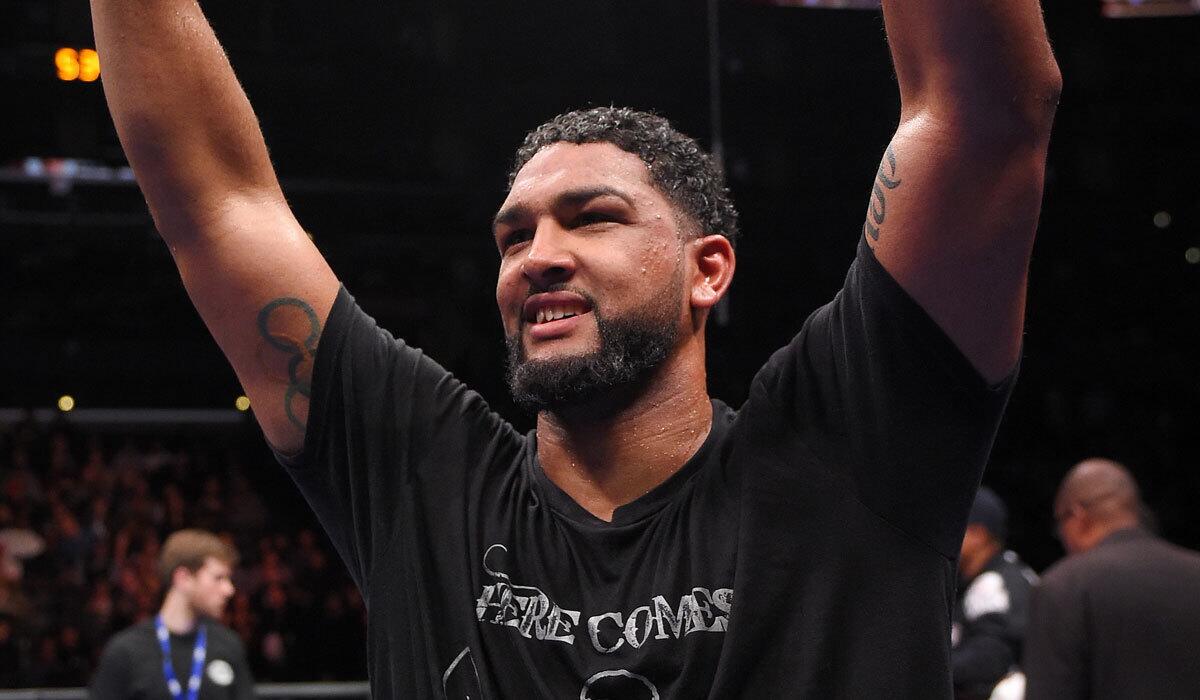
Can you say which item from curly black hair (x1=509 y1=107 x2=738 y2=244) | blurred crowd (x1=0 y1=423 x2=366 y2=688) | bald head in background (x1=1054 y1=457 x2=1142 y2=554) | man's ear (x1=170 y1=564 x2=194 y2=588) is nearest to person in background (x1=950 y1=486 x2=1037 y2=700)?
bald head in background (x1=1054 y1=457 x2=1142 y2=554)

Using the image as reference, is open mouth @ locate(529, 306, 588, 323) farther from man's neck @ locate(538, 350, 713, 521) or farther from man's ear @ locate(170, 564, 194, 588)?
man's ear @ locate(170, 564, 194, 588)

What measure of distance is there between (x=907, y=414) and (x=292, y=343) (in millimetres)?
627

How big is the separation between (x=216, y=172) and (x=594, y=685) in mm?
656

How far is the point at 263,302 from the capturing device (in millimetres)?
1302

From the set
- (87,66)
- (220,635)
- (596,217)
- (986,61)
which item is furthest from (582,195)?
(87,66)

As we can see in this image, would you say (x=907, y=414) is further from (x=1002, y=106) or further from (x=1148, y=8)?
(x=1148, y=8)

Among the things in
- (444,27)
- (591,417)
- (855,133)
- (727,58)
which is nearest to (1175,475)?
(855,133)

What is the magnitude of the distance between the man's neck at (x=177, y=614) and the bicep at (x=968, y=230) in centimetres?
373

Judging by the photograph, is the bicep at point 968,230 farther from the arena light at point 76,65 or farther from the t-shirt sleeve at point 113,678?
the arena light at point 76,65

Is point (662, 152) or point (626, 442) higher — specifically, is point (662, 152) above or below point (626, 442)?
above

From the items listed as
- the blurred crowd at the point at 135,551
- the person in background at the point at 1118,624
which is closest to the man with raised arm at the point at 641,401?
the person in background at the point at 1118,624

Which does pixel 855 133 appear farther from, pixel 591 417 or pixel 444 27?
pixel 591 417

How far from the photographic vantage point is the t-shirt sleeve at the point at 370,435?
1.31 metres

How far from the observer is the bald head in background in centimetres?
303
